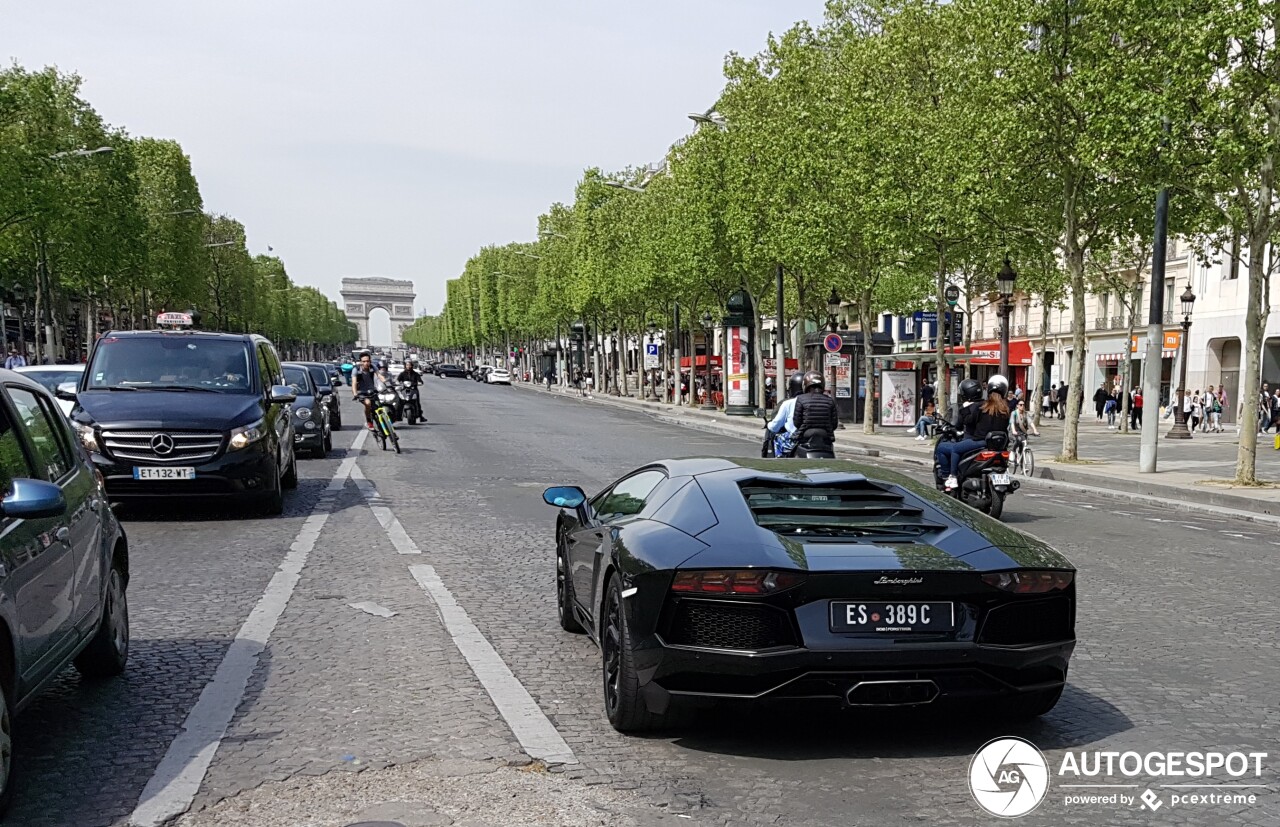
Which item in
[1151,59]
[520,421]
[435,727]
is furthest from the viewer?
[520,421]

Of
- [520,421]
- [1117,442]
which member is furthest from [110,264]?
[1117,442]

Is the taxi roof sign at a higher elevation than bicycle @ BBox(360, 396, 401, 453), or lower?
higher

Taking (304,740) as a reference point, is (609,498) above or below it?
above

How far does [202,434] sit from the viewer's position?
37.1 feet

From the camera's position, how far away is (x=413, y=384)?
29.5 m

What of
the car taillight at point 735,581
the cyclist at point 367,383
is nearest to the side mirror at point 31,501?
the car taillight at point 735,581

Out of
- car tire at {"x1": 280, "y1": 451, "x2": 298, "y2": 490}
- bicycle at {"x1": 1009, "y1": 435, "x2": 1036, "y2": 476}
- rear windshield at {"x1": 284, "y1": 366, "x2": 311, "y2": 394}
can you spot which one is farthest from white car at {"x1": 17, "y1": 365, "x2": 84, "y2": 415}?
bicycle at {"x1": 1009, "y1": 435, "x2": 1036, "y2": 476}

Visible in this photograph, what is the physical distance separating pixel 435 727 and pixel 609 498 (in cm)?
172

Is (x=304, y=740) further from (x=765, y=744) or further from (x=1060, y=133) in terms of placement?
(x=1060, y=133)

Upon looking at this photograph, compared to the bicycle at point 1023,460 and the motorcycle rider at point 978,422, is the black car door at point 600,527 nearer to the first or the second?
the motorcycle rider at point 978,422

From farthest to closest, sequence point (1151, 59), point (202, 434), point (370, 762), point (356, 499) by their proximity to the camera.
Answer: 1. point (1151, 59)
2. point (356, 499)
3. point (202, 434)
4. point (370, 762)

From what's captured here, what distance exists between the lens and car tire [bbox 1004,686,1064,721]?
4898 millimetres

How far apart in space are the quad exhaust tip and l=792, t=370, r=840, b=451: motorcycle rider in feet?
25.8

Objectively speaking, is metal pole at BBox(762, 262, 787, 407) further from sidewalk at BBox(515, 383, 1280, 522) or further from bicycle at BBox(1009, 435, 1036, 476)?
bicycle at BBox(1009, 435, 1036, 476)
